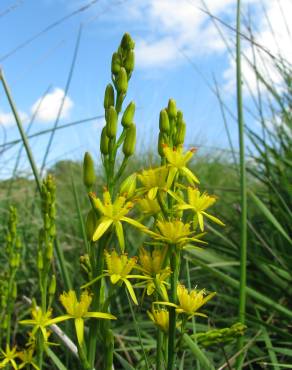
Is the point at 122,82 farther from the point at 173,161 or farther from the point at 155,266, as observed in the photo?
the point at 155,266

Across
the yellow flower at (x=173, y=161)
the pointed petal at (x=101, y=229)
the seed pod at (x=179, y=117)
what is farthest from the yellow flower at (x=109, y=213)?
the seed pod at (x=179, y=117)

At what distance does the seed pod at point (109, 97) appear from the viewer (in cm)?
87

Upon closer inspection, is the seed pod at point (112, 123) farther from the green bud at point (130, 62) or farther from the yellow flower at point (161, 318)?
the yellow flower at point (161, 318)

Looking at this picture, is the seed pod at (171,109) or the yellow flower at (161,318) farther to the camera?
the seed pod at (171,109)

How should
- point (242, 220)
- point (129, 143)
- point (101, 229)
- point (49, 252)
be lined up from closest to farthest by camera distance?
1. point (101, 229)
2. point (129, 143)
3. point (49, 252)
4. point (242, 220)

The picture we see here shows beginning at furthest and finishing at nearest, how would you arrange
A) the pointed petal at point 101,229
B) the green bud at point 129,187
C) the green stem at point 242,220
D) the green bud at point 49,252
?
the green stem at point 242,220, the green bud at point 49,252, the green bud at point 129,187, the pointed petal at point 101,229

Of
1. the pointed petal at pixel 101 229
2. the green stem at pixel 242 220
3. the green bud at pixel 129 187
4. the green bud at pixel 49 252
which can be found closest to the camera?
the pointed petal at pixel 101 229

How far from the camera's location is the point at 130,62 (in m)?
0.91

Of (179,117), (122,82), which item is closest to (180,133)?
(179,117)

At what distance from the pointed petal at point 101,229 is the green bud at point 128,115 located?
195 mm

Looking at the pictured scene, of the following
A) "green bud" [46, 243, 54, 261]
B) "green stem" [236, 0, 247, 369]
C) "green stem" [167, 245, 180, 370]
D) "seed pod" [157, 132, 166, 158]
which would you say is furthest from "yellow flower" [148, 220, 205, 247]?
"green stem" [236, 0, 247, 369]

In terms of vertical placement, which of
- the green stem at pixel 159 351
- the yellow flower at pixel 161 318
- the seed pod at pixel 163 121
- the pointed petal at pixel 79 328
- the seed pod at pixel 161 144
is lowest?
the green stem at pixel 159 351

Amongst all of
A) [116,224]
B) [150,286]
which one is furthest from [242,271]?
[116,224]

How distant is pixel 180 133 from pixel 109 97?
0.49 ft
